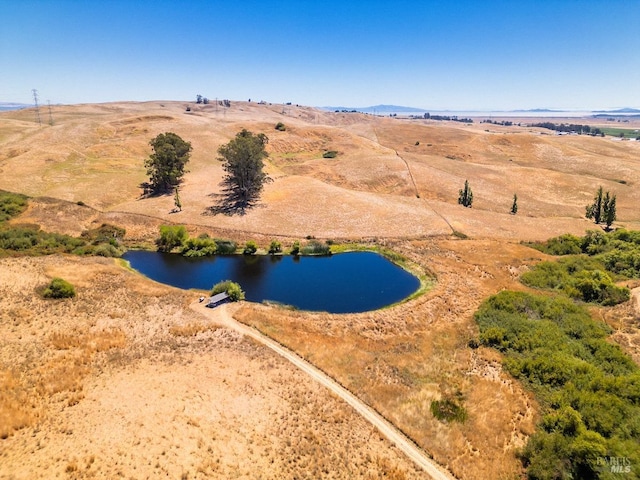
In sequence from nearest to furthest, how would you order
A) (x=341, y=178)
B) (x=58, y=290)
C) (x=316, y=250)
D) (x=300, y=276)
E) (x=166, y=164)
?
1. (x=58, y=290)
2. (x=300, y=276)
3. (x=316, y=250)
4. (x=166, y=164)
5. (x=341, y=178)

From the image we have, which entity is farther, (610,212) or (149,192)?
(149,192)

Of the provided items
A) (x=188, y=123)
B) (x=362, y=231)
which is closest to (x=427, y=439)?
(x=362, y=231)

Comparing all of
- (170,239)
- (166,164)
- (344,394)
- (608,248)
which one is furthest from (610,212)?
(166,164)

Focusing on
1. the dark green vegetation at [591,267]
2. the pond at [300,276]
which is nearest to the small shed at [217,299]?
the pond at [300,276]

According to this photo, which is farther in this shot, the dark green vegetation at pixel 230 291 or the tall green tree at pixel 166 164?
the tall green tree at pixel 166 164

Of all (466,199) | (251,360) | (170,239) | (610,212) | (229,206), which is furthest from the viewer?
(466,199)

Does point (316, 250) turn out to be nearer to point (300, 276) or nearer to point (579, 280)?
point (300, 276)

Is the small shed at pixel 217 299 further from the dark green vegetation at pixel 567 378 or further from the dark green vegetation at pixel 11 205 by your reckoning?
the dark green vegetation at pixel 11 205
